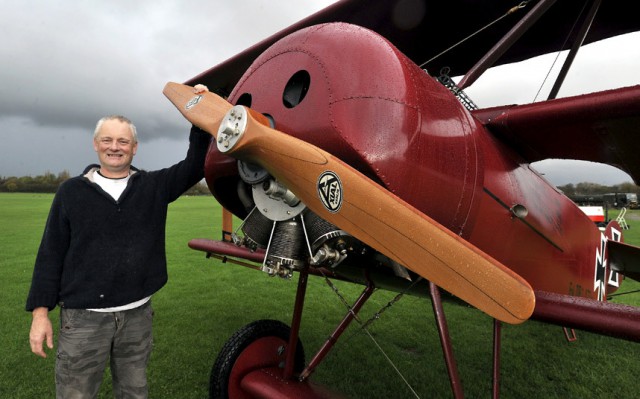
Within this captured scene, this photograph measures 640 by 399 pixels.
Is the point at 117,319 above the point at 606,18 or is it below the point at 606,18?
below

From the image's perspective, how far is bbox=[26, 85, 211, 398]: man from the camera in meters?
1.86

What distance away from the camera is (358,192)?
1.21 metres

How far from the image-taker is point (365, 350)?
420 centimetres

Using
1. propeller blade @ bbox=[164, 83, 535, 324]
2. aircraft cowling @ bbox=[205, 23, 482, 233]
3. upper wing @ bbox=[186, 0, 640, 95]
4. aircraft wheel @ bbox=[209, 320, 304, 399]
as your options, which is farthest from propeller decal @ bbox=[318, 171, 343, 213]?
upper wing @ bbox=[186, 0, 640, 95]

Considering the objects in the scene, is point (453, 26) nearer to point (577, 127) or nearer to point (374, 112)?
point (577, 127)

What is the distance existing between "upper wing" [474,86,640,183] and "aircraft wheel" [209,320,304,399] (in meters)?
2.14

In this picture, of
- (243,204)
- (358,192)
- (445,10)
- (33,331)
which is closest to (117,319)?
(33,331)

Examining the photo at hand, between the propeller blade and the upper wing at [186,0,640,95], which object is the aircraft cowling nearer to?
the propeller blade

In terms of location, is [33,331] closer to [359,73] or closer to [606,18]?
[359,73]

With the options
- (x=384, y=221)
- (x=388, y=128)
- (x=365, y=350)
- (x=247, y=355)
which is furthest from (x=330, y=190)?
(x=365, y=350)

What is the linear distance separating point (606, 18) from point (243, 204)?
3993 millimetres

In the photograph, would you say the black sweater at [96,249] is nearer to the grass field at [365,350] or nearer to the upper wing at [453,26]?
the grass field at [365,350]

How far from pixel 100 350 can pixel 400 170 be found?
5.75ft

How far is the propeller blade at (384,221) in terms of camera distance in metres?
1.17
